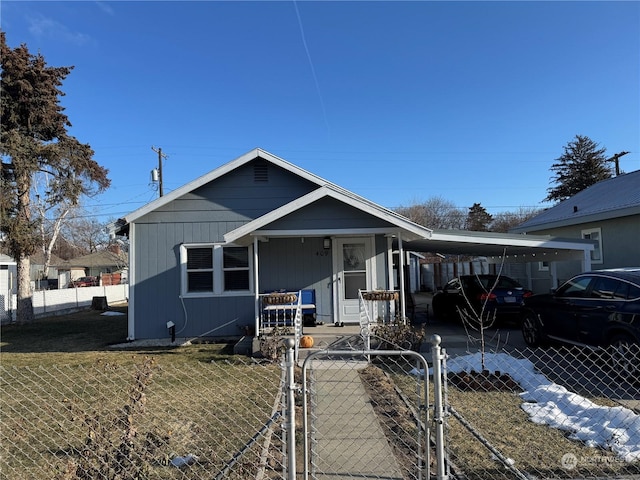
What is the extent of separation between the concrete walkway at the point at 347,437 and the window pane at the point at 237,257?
5.40 meters

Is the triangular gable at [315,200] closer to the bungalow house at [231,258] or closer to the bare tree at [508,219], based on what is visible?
the bungalow house at [231,258]

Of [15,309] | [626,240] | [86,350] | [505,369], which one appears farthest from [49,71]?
[626,240]

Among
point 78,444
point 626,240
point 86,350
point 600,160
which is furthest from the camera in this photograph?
point 600,160

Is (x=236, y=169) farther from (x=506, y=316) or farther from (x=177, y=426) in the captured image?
(x=506, y=316)

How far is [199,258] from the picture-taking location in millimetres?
10859

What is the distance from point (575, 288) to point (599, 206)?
29.4ft

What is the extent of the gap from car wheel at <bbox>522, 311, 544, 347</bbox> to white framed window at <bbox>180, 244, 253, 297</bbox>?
661cm

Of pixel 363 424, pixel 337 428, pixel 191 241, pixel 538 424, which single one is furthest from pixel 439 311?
pixel 337 428

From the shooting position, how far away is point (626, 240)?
13125 mm

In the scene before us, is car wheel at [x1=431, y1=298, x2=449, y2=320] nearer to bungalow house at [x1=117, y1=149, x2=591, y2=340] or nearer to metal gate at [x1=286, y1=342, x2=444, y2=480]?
bungalow house at [x1=117, y1=149, x2=591, y2=340]

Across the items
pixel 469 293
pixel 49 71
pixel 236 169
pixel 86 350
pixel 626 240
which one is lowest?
pixel 86 350

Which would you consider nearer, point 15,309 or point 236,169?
point 236,169

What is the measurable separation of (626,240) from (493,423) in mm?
11852

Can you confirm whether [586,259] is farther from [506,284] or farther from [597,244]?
[597,244]
